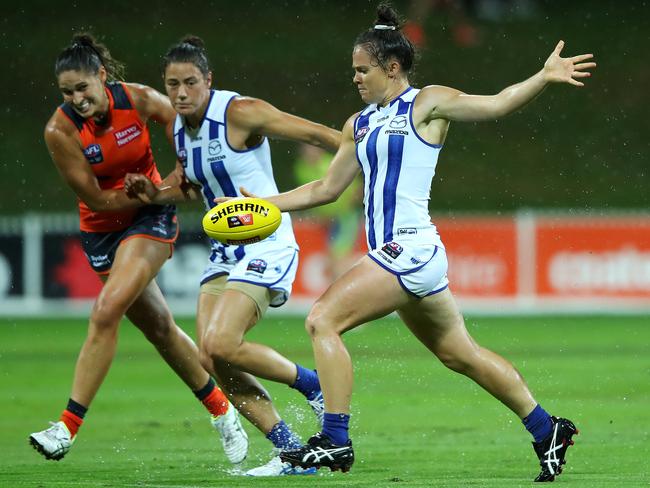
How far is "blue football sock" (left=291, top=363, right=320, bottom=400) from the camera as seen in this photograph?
7.45 m

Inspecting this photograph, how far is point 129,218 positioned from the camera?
319 inches

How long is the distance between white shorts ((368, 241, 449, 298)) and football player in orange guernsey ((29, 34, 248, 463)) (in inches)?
73.5

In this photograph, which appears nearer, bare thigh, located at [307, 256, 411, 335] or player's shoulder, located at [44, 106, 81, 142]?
bare thigh, located at [307, 256, 411, 335]

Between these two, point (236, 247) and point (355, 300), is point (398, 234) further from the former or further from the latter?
point (236, 247)

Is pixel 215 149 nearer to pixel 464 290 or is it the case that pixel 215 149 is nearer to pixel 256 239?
pixel 256 239

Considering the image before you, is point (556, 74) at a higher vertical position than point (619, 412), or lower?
higher

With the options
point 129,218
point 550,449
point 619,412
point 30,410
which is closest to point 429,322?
point 550,449

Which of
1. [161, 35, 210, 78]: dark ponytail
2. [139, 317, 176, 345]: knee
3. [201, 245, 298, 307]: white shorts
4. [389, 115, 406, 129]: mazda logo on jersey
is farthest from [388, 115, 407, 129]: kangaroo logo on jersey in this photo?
[139, 317, 176, 345]: knee

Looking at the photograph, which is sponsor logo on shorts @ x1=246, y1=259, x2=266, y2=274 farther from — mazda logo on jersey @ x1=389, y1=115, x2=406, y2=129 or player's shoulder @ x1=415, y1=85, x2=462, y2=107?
player's shoulder @ x1=415, y1=85, x2=462, y2=107

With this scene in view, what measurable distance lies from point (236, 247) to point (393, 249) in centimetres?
138

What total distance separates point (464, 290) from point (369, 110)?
1089cm

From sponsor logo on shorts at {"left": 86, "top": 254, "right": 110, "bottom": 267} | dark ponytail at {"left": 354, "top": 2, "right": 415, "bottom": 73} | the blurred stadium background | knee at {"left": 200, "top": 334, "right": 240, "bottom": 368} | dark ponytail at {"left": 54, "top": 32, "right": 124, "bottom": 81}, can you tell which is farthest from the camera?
the blurred stadium background

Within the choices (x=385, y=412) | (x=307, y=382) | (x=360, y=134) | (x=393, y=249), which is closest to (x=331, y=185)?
(x=360, y=134)

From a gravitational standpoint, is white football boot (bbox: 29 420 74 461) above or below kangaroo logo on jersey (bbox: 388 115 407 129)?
below
